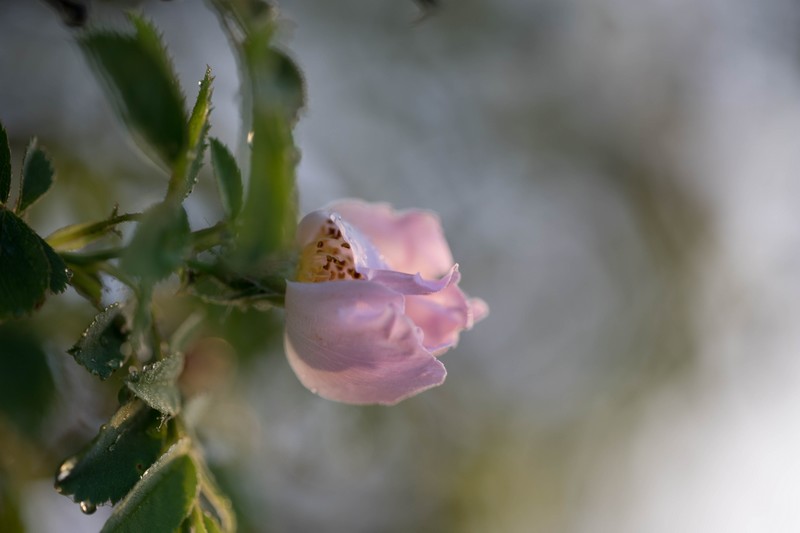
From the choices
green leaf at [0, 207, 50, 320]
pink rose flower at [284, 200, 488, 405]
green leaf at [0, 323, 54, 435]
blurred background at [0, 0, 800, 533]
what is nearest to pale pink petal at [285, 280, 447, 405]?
pink rose flower at [284, 200, 488, 405]

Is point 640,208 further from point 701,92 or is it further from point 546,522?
point 546,522

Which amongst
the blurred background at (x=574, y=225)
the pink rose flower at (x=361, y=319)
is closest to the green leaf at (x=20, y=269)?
the pink rose flower at (x=361, y=319)

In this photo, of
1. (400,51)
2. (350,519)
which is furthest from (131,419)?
(400,51)

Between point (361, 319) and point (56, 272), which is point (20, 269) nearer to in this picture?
point (56, 272)

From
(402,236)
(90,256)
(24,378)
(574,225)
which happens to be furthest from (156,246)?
(574,225)

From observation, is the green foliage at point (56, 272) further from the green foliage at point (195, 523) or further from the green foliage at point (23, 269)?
the green foliage at point (195, 523)

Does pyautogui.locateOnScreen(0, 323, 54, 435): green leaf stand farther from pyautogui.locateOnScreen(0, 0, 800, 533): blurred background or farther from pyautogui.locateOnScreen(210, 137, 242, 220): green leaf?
pyautogui.locateOnScreen(0, 0, 800, 533): blurred background
